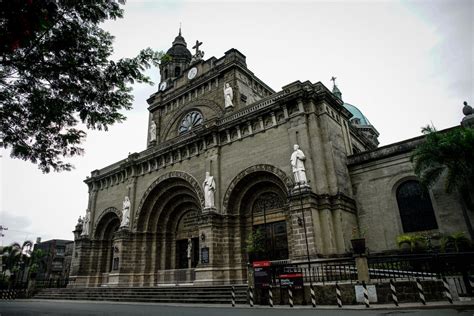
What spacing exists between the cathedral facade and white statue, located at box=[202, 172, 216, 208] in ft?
0.23

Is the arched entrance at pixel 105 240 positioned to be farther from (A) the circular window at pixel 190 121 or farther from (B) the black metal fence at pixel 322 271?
(B) the black metal fence at pixel 322 271

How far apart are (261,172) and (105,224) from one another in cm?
1936

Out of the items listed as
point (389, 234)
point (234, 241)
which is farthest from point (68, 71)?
point (389, 234)

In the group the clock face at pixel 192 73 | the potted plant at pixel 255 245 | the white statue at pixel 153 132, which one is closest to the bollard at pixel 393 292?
the potted plant at pixel 255 245

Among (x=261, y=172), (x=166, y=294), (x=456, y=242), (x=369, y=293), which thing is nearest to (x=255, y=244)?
(x=261, y=172)

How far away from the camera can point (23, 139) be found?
9.65 metres

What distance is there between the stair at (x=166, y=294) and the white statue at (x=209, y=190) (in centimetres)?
541

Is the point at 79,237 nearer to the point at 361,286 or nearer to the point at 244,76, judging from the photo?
the point at 244,76

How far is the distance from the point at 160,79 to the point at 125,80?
102 feet

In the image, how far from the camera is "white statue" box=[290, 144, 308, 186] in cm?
1732

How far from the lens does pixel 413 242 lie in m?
15.9

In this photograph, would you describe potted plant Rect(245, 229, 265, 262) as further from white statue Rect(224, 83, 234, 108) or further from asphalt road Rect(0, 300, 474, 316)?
white statue Rect(224, 83, 234, 108)

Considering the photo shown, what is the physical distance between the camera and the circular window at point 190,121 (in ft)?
96.1

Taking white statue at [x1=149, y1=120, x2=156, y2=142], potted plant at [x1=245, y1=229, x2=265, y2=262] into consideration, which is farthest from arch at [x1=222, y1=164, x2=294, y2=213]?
white statue at [x1=149, y1=120, x2=156, y2=142]
